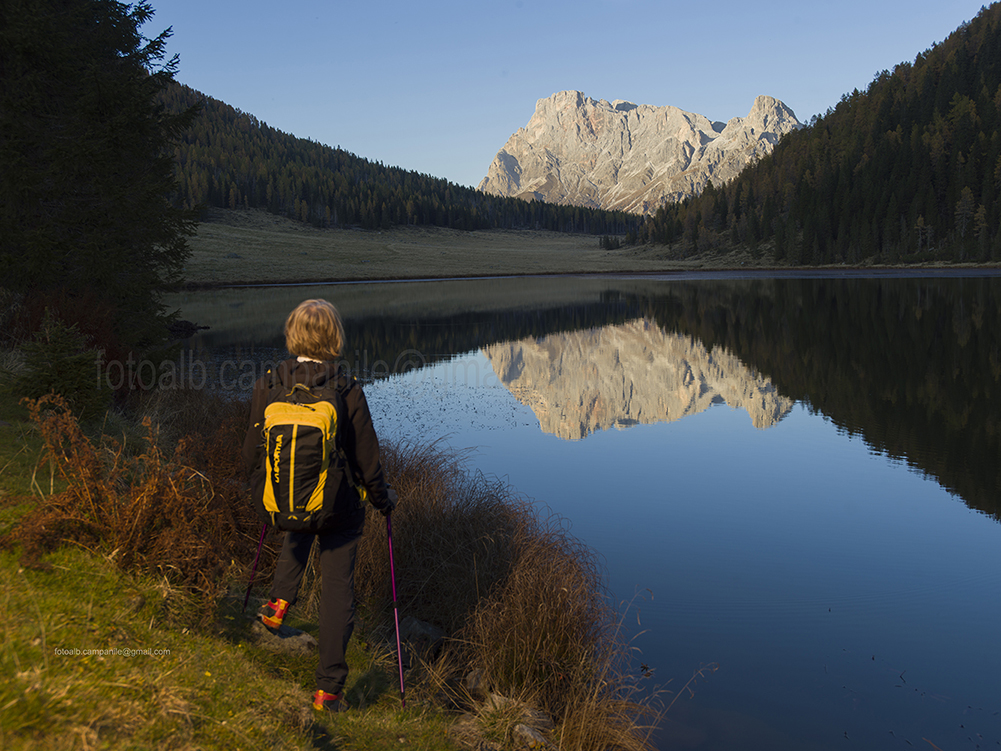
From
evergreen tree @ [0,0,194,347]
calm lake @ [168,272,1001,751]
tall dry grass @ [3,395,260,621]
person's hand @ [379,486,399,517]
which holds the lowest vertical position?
calm lake @ [168,272,1001,751]

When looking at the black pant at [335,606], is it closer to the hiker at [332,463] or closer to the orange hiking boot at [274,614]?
the hiker at [332,463]

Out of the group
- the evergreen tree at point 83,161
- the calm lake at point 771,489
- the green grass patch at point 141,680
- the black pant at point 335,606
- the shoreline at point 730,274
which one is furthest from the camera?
the shoreline at point 730,274

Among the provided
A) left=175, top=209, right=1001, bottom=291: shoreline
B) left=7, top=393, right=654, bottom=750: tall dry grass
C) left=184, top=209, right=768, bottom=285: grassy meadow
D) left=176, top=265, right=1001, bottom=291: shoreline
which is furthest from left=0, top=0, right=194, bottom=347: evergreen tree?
left=184, top=209, right=768, bottom=285: grassy meadow

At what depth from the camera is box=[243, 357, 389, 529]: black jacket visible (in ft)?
13.6

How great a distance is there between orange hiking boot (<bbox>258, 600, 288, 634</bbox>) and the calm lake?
313 centimetres

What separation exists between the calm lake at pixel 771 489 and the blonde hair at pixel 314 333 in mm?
4009

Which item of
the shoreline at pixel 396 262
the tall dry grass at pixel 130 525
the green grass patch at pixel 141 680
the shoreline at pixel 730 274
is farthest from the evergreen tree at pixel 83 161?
the shoreline at pixel 396 262

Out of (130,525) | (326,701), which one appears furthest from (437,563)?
(130,525)

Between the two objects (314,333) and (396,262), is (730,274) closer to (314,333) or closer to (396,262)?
(396,262)

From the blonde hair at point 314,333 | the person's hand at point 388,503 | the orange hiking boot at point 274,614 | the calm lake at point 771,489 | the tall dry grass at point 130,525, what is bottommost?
the calm lake at point 771,489

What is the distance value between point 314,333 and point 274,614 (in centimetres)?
214

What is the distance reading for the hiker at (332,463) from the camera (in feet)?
13.6

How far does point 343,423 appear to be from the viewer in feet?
13.9

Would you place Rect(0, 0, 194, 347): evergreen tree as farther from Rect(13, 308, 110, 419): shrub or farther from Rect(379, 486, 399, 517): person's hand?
Rect(379, 486, 399, 517): person's hand
